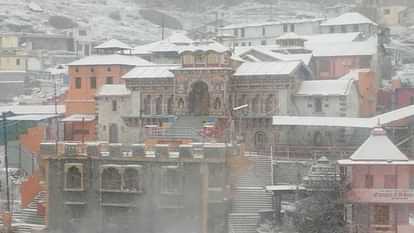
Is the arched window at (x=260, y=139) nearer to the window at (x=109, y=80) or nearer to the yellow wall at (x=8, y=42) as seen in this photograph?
the window at (x=109, y=80)

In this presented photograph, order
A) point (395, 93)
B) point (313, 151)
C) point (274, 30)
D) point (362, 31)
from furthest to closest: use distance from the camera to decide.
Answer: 1. point (274, 30)
2. point (362, 31)
3. point (395, 93)
4. point (313, 151)

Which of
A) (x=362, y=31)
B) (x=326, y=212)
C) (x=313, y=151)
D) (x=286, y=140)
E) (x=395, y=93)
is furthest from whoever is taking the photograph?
(x=362, y=31)

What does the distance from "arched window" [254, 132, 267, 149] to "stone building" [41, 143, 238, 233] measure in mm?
9176

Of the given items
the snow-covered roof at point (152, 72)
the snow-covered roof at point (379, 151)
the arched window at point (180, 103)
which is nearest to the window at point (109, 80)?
the snow-covered roof at point (152, 72)

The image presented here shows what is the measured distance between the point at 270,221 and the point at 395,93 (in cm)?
2278

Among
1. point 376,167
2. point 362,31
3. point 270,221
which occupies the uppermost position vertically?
point 362,31

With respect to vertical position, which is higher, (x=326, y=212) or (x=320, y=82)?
(x=320, y=82)

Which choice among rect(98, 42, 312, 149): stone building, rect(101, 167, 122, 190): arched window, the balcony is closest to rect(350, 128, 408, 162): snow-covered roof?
the balcony

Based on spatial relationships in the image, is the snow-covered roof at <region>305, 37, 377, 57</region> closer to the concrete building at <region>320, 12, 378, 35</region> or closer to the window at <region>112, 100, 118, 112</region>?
the concrete building at <region>320, 12, 378, 35</region>

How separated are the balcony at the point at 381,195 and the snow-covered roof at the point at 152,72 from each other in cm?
1880

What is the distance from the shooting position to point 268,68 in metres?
54.1

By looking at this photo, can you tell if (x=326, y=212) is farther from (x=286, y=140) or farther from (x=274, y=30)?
(x=274, y=30)

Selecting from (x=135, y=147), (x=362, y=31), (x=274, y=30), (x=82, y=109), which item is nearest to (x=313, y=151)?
(x=135, y=147)

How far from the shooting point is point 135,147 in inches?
1730
